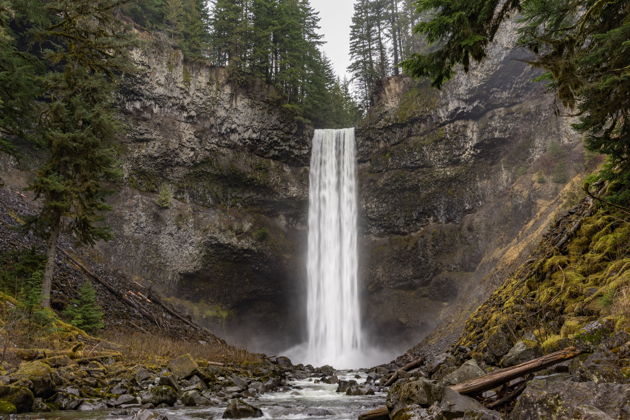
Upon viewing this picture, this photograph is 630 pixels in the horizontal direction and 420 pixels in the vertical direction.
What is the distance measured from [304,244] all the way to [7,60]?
77.8 ft

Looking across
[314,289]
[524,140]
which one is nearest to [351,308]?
[314,289]

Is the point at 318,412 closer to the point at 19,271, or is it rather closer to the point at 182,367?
the point at 182,367

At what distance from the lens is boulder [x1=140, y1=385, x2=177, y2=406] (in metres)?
8.71

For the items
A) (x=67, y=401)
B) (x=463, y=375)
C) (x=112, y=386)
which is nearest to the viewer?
(x=463, y=375)

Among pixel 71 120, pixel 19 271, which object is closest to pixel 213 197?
pixel 19 271

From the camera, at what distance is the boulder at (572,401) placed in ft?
9.94

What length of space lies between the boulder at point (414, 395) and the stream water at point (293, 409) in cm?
215

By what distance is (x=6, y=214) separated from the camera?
17.4 m

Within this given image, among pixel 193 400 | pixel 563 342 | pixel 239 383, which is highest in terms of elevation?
pixel 563 342

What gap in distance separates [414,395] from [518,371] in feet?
6.25

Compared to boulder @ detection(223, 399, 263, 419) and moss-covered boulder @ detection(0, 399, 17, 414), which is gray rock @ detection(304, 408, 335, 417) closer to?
boulder @ detection(223, 399, 263, 419)

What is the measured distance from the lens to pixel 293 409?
30.5 feet

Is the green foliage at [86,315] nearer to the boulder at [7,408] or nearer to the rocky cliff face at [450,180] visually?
the boulder at [7,408]

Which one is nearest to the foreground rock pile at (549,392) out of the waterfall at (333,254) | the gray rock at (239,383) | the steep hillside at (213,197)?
the gray rock at (239,383)
